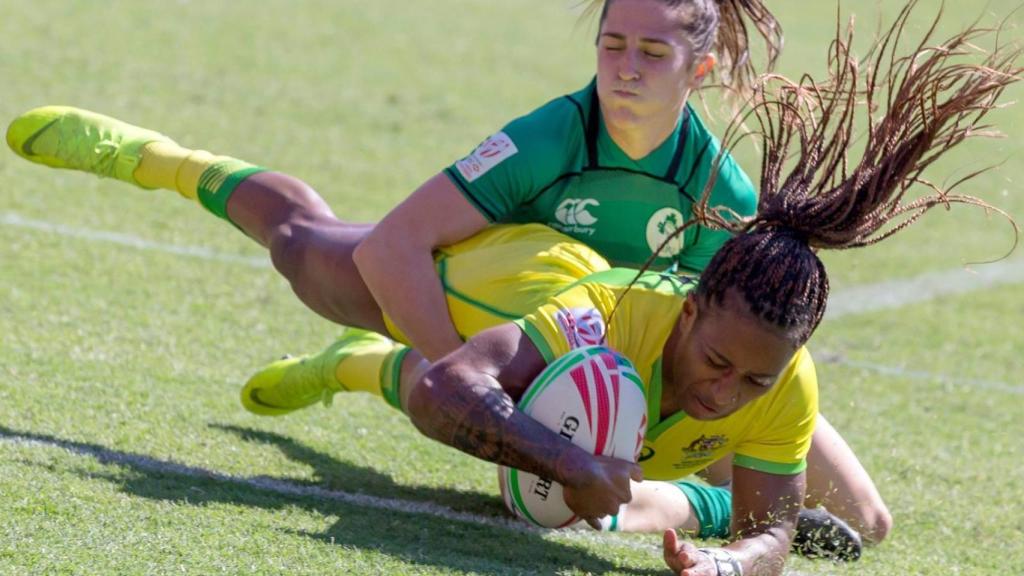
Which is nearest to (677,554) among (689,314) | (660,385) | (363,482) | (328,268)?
(660,385)

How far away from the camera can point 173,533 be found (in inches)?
139

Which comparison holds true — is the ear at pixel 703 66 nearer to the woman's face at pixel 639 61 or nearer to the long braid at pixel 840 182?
the woman's face at pixel 639 61

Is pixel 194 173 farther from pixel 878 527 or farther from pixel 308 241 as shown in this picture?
pixel 878 527

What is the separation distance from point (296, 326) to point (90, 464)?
2181 millimetres

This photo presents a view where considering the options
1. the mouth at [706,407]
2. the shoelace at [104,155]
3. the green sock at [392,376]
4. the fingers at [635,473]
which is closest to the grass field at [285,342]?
the green sock at [392,376]

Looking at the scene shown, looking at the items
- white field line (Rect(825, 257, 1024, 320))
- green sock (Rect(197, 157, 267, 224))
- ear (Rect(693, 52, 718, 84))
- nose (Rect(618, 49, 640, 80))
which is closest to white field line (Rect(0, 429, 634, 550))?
green sock (Rect(197, 157, 267, 224))

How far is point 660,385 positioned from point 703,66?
1.45 metres

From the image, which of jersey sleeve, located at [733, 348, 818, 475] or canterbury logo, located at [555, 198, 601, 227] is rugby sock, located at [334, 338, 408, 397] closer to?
canterbury logo, located at [555, 198, 601, 227]

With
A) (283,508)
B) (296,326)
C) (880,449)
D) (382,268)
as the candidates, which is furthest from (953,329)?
(283,508)

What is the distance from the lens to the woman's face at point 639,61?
449 centimetres

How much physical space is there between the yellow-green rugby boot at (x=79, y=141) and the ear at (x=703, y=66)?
1.95 metres

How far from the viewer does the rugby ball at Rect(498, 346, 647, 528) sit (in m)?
3.48

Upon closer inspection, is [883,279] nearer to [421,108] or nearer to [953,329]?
[953,329]

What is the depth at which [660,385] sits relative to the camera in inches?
147
